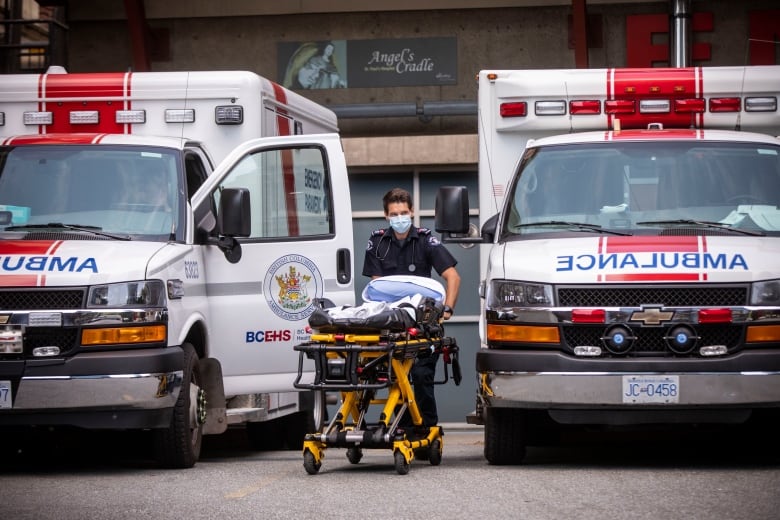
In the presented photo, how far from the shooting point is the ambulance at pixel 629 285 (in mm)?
8594

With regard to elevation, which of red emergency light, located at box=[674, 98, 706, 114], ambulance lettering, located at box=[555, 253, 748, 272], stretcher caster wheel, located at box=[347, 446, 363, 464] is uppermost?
red emergency light, located at box=[674, 98, 706, 114]

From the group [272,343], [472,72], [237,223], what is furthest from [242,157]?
[472,72]

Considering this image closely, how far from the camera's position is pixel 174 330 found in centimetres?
936

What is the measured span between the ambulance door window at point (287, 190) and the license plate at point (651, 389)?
2893mm

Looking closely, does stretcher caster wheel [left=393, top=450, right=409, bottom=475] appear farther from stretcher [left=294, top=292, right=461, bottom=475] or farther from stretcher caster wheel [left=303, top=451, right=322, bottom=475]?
stretcher caster wheel [left=303, top=451, right=322, bottom=475]

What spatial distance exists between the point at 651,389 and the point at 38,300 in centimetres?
363

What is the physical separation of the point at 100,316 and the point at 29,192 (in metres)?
1.51

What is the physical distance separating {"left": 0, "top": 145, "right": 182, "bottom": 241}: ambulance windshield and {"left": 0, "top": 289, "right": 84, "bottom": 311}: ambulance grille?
820 mm

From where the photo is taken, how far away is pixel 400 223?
10.5m

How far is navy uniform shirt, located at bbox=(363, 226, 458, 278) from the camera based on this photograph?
34.6 ft

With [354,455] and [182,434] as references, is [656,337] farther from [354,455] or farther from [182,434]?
[182,434]

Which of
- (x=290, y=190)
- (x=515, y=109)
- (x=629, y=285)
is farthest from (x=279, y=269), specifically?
(x=629, y=285)

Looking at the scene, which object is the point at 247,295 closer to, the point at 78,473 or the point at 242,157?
the point at 242,157

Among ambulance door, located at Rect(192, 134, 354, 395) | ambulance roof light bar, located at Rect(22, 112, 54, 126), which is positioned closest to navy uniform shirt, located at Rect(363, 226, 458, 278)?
ambulance door, located at Rect(192, 134, 354, 395)
